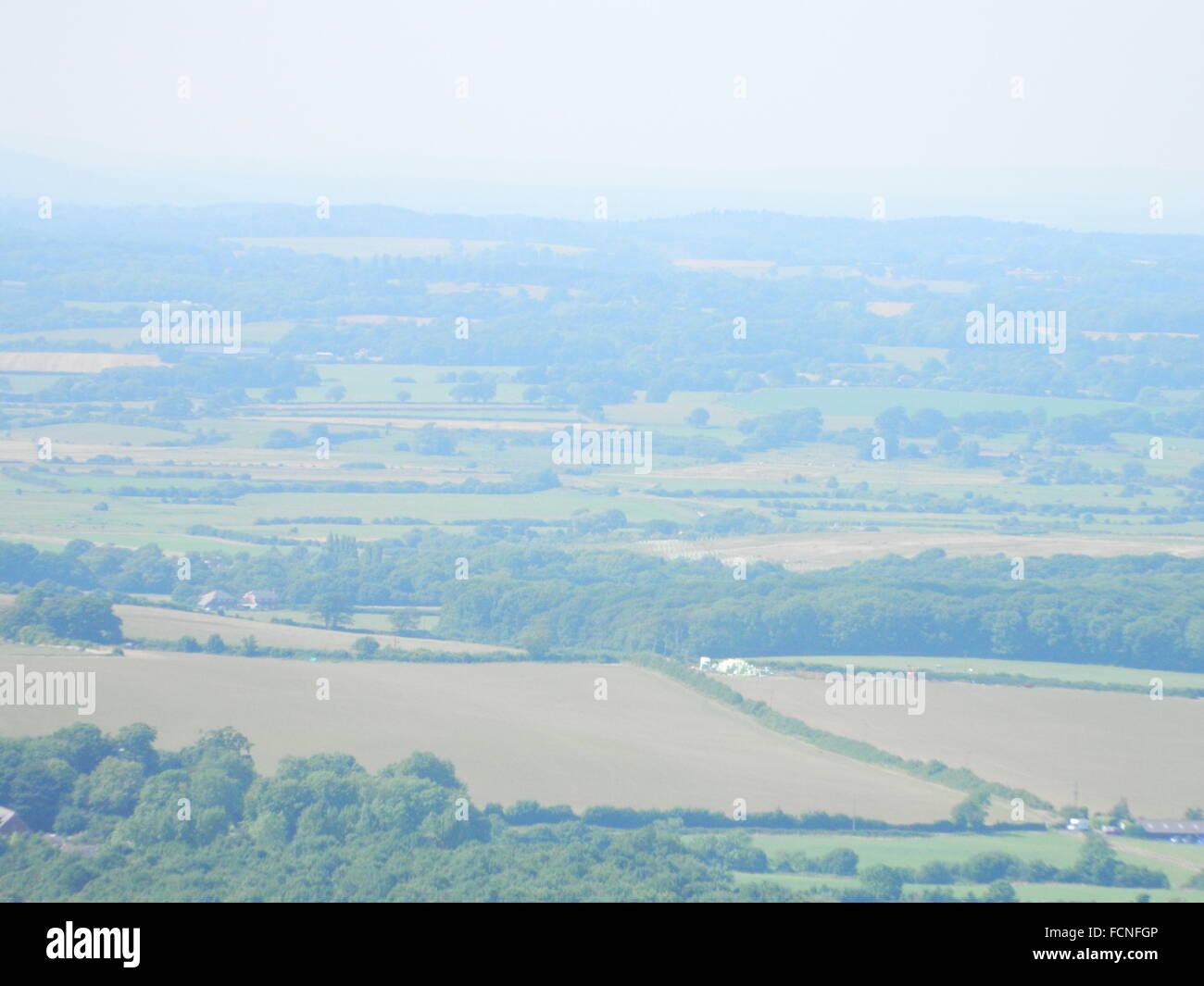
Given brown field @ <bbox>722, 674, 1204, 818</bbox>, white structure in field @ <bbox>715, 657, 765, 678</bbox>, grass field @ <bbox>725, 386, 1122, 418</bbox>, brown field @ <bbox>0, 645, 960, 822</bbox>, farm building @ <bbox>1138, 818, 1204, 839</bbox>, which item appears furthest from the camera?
grass field @ <bbox>725, 386, 1122, 418</bbox>

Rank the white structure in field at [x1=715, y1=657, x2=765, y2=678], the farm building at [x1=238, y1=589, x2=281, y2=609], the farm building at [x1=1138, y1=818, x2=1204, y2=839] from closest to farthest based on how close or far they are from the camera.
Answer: the farm building at [x1=1138, y1=818, x2=1204, y2=839] < the white structure in field at [x1=715, y1=657, x2=765, y2=678] < the farm building at [x1=238, y1=589, x2=281, y2=609]

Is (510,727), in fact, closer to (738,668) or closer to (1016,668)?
(738,668)

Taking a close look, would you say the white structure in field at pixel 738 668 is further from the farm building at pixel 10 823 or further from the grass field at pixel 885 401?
the grass field at pixel 885 401

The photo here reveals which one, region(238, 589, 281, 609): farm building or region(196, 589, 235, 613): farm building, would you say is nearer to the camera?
region(196, 589, 235, 613): farm building

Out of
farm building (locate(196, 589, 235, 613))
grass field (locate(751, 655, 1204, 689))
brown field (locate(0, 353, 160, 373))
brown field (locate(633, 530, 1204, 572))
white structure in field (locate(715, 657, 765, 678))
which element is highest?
brown field (locate(0, 353, 160, 373))

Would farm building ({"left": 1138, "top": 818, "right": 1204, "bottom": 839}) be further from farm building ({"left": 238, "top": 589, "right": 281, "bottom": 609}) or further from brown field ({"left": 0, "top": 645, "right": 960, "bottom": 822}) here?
farm building ({"left": 238, "top": 589, "right": 281, "bottom": 609})

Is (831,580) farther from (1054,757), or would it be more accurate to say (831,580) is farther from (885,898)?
(885,898)

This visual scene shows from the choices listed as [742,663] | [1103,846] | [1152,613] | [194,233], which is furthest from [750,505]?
[194,233]

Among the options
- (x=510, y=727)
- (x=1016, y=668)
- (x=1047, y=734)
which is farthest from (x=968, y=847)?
(x=1016, y=668)

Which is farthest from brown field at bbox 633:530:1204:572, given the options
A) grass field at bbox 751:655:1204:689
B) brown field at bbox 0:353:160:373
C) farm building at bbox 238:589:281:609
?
brown field at bbox 0:353:160:373
